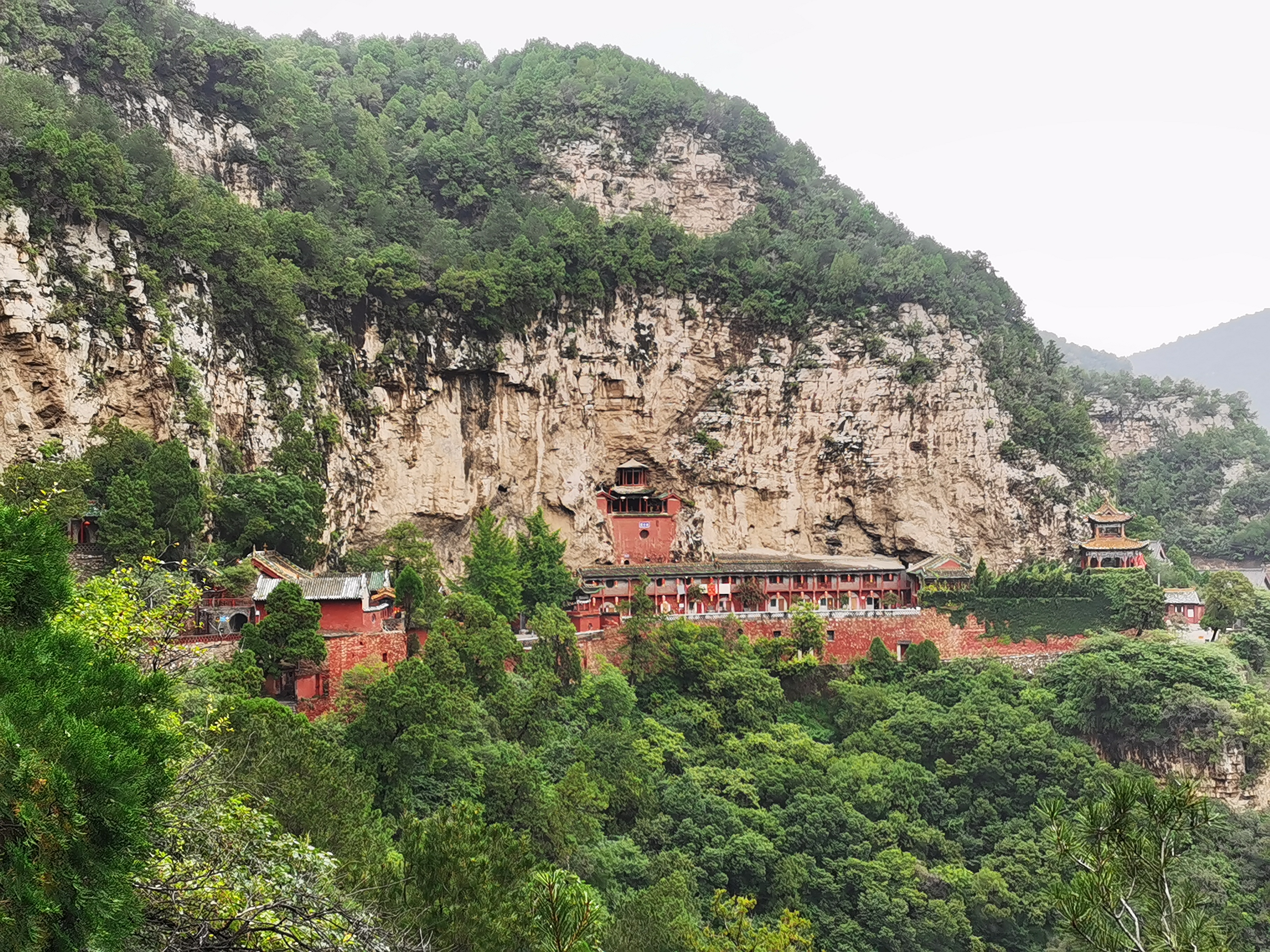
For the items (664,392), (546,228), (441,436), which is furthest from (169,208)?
(664,392)

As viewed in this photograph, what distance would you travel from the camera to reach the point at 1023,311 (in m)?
40.4

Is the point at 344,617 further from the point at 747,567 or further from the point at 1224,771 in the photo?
the point at 1224,771

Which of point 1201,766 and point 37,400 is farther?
point 1201,766

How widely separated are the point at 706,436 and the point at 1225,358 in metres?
120

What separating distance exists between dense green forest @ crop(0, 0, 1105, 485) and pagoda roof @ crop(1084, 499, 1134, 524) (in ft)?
6.98

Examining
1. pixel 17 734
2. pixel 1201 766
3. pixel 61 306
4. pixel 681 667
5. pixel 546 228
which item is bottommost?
pixel 1201 766

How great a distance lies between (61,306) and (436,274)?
1221 cm

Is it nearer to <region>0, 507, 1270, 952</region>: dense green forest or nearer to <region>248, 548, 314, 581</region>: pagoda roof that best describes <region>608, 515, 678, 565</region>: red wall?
<region>0, 507, 1270, 952</region>: dense green forest

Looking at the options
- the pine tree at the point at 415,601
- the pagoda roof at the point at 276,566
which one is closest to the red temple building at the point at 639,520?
the pine tree at the point at 415,601

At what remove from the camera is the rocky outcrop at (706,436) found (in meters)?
31.0

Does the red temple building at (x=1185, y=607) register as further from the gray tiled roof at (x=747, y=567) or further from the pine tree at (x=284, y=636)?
the pine tree at (x=284, y=636)

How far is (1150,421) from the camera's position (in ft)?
168

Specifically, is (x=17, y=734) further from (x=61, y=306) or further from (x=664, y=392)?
(x=664, y=392)

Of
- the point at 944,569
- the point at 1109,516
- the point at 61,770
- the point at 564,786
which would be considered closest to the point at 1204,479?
the point at 1109,516
